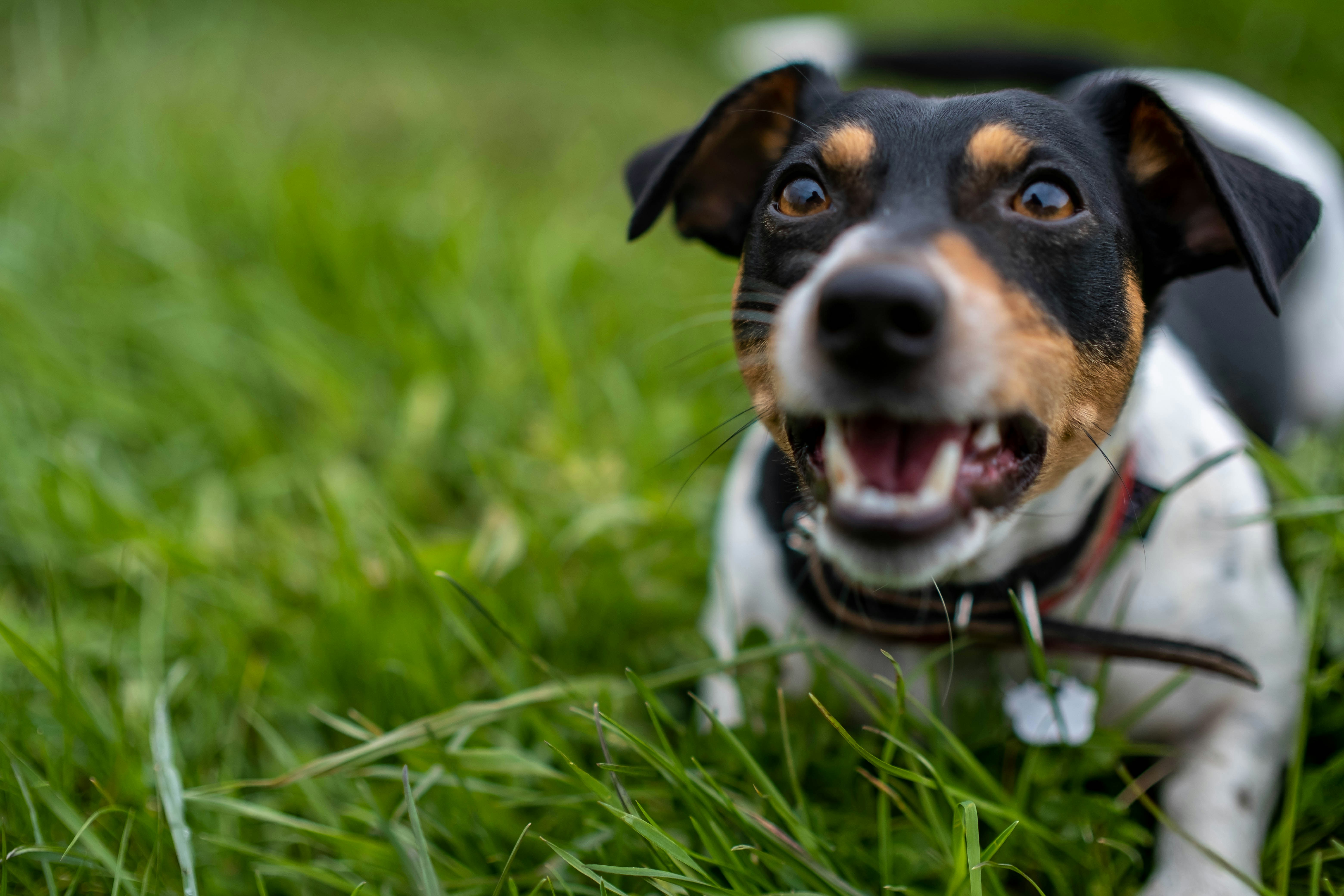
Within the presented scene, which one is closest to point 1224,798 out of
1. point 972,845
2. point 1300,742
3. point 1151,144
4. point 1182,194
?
point 1300,742

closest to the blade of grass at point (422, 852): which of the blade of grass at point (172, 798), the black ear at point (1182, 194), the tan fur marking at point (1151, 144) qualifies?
the blade of grass at point (172, 798)

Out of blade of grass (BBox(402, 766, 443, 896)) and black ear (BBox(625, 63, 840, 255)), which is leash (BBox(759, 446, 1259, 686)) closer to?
black ear (BBox(625, 63, 840, 255))

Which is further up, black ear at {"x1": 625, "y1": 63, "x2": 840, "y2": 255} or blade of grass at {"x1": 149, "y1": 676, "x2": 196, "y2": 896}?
black ear at {"x1": 625, "y1": 63, "x2": 840, "y2": 255}

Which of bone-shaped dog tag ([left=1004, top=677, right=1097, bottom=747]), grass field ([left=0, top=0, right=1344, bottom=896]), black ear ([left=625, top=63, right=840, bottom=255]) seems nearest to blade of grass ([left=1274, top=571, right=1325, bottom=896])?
grass field ([left=0, top=0, right=1344, bottom=896])

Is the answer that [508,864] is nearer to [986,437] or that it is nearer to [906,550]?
[906,550]

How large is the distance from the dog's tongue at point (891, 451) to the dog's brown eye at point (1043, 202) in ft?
1.44

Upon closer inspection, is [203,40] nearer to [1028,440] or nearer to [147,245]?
[147,245]

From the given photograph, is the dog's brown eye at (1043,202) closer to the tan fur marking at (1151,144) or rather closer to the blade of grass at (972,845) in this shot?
the tan fur marking at (1151,144)

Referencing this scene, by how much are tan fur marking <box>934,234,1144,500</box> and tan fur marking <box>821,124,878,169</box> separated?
0.99 ft

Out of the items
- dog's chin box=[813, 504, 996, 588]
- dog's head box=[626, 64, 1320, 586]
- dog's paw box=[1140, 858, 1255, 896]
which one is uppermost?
dog's head box=[626, 64, 1320, 586]

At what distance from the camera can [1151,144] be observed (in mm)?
2111

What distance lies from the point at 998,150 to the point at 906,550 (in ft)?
2.41

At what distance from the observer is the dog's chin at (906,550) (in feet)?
5.53

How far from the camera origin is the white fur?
2.08m
